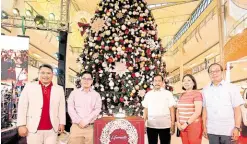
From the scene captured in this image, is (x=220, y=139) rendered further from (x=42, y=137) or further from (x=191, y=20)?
(x=191, y=20)

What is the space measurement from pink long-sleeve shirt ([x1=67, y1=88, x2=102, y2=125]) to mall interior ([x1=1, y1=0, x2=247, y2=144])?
1389mm

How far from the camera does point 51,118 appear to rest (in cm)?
317

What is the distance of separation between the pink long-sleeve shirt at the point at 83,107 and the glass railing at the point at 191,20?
204 inches

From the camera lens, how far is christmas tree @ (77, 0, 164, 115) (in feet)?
17.3

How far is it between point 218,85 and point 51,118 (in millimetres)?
1866

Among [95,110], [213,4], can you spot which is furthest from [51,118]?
[213,4]

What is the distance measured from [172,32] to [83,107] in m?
8.64

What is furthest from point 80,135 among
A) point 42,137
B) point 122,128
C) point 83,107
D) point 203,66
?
point 203,66

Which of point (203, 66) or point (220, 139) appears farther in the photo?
point (203, 66)

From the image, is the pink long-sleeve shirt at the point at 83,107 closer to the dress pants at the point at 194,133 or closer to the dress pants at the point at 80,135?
the dress pants at the point at 80,135

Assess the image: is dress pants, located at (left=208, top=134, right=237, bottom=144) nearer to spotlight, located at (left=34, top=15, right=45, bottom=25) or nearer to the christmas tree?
the christmas tree

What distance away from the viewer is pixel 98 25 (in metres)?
5.28

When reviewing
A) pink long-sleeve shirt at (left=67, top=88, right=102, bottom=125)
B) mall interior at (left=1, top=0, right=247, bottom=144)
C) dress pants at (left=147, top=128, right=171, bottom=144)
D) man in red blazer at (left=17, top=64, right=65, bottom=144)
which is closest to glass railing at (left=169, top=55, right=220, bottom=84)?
mall interior at (left=1, top=0, right=247, bottom=144)

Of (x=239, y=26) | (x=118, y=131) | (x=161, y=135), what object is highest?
(x=239, y=26)
